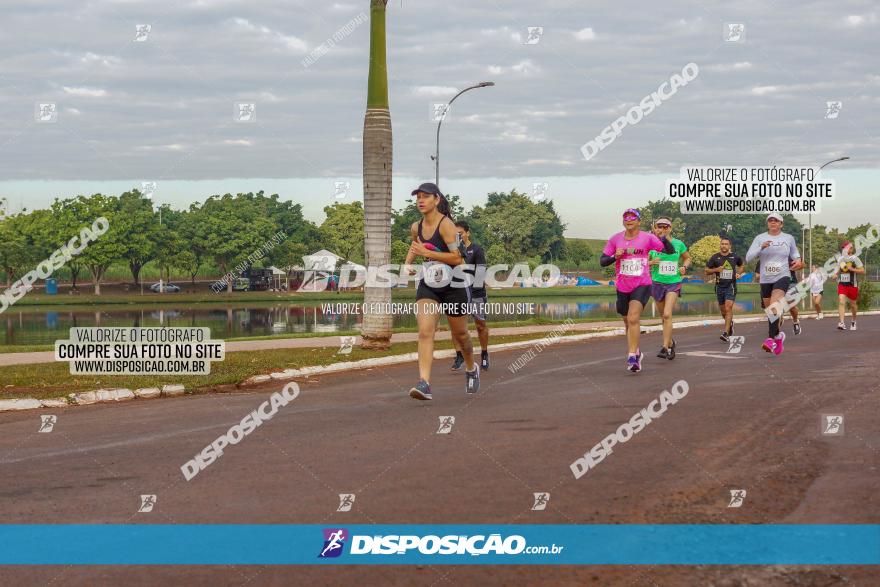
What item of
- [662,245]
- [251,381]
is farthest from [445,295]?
[662,245]

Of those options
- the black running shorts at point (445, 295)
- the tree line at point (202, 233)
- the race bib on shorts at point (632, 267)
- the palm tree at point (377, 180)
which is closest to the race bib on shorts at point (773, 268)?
the race bib on shorts at point (632, 267)

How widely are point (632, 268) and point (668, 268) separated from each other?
9.48 ft

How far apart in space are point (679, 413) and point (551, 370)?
4.89 m

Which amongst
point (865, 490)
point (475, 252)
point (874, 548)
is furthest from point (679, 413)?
point (475, 252)

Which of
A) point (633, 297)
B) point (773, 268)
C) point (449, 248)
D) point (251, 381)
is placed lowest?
point (251, 381)

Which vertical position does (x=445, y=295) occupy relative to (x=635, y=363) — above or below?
above

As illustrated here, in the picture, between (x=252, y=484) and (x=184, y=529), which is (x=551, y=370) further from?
(x=184, y=529)

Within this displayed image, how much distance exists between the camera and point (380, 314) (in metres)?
17.4

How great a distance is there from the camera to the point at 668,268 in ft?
53.2

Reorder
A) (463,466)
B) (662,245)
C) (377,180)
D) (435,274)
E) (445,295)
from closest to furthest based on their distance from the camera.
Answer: (463,466), (435,274), (445,295), (662,245), (377,180)

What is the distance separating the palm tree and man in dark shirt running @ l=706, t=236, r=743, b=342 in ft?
21.2

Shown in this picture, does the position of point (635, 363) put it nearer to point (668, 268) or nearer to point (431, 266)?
point (668, 268)

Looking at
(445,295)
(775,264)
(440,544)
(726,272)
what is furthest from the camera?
(726,272)

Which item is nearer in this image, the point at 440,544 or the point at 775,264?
the point at 440,544
